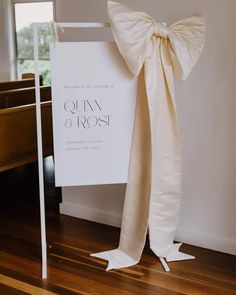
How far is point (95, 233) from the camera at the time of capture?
3090 mm

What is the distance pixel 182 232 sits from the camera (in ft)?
9.68

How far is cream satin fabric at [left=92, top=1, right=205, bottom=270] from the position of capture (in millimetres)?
2316

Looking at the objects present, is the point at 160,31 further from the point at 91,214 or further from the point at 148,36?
the point at 91,214

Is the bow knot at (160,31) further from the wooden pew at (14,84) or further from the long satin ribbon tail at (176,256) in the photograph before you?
the wooden pew at (14,84)

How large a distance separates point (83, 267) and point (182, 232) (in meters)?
0.71

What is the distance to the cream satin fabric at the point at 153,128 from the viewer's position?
91.2 inches

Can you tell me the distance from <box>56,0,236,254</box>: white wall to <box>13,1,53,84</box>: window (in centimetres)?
342

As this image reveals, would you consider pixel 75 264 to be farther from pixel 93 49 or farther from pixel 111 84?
pixel 93 49

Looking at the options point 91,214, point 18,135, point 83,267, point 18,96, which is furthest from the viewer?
point 18,96

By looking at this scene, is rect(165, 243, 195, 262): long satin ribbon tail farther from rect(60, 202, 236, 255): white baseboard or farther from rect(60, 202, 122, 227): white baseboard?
rect(60, 202, 122, 227): white baseboard

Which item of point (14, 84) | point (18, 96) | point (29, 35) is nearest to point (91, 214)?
point (18, 96)

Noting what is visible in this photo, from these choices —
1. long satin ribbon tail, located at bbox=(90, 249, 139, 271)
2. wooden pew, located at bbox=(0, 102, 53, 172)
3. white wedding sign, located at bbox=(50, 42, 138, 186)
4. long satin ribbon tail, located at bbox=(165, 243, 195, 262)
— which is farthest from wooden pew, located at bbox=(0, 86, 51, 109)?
long satin ribbon tail, located at bbox=(165, 243, 195, 262)

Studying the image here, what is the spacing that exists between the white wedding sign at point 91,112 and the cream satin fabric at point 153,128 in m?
0.07

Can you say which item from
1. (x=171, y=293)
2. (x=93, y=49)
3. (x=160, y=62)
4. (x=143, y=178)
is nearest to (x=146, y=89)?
(x=160, y=62)
